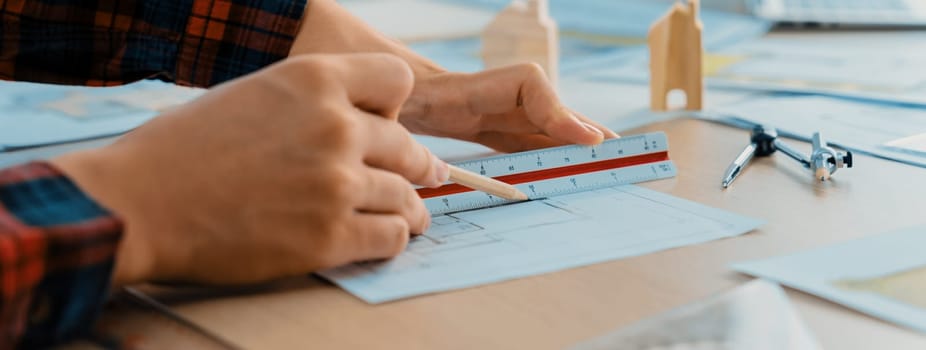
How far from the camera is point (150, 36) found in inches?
41.3

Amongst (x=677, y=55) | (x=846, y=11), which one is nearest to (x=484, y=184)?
(x=677, y=55)

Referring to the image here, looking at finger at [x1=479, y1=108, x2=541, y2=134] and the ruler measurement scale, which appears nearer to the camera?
the ruler measurement scale

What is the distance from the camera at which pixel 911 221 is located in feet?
2.62

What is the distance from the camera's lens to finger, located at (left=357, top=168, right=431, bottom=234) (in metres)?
0.69

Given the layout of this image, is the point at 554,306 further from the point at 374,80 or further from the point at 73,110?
the point at 73,110

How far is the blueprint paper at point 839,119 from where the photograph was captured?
106 centimetres

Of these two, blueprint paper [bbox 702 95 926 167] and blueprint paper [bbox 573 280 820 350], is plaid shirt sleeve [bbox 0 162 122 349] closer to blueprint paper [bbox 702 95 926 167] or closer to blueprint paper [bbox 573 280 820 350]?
blueprint paper [bbox 573 280 820 350]

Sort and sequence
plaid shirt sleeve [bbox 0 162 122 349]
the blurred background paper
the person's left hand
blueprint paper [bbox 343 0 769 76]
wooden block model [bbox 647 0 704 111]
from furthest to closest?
blueprint paper [bbox 343 0 769 76] < wooden block model [bbox 647 0 704 111] < the blurred background paper < the person's left hand < plaid shirt sleeve [bbox 0 162 122 349]

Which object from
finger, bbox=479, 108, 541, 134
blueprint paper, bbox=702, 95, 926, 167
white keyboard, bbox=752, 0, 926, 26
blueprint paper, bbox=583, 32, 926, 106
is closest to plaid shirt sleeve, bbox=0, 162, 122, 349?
finger, bbox=479, 108, 541, 134

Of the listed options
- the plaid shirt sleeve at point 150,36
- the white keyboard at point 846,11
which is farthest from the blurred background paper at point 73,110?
the white keyboard at point 846,11

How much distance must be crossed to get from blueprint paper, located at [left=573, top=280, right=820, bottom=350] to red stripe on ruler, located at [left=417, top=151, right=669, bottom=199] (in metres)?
0.33

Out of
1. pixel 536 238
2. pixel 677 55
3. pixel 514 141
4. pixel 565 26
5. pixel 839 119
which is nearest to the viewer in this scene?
pixel 536 238

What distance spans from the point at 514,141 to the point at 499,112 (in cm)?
4

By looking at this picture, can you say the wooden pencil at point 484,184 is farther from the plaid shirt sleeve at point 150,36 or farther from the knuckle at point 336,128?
the plaid shirt sleeve at point 150,36
